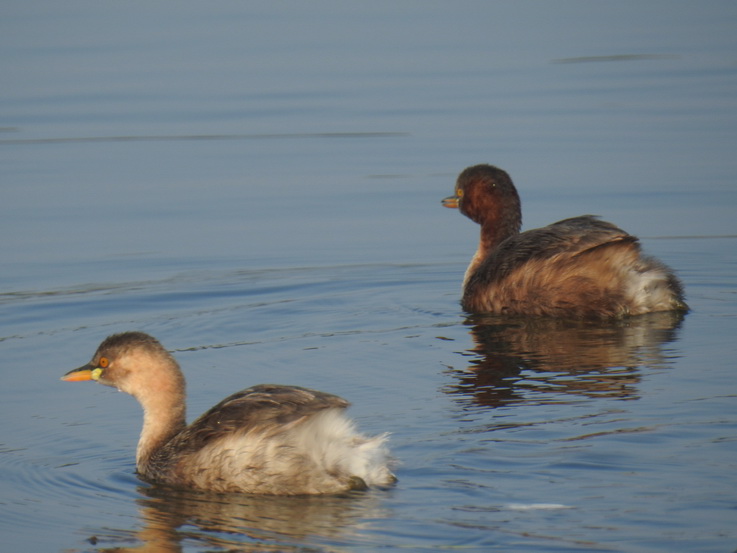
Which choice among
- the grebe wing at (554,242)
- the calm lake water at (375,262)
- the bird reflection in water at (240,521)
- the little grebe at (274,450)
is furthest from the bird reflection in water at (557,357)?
the bird reflection in water at (240,521)

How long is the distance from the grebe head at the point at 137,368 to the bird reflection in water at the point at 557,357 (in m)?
1.78

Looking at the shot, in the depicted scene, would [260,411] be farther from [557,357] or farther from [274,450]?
[557,357]

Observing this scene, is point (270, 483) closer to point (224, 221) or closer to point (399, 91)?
point (224, 221)

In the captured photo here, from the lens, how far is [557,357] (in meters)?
9.13

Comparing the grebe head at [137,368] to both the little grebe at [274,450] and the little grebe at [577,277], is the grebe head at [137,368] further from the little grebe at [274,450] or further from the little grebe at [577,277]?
the little grebe at [577,277]

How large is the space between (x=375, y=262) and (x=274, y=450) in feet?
17.4

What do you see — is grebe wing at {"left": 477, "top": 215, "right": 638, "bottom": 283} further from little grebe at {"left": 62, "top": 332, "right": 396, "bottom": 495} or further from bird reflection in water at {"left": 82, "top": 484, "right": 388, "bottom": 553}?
bird reflection in water at {"left": 82, "top": 484, "right": 388, "bottom": 553}

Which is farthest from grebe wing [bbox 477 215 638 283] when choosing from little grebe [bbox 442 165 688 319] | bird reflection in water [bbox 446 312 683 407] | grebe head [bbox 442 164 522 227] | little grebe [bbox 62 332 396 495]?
little grebe [bbox 62 332 396 495]

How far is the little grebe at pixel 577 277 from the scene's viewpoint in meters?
10.2

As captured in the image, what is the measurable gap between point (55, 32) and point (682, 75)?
1156 centimetres

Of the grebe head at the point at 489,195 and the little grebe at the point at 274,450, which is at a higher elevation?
the grebe head at the point at 489,195

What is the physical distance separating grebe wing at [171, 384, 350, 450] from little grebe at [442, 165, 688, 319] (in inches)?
148

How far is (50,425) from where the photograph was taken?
26.4ft

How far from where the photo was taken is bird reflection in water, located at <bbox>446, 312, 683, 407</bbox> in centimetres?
818
